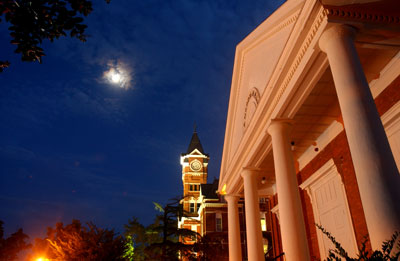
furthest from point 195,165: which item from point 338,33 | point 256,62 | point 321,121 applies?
point 338,33

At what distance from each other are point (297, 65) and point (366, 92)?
96.4 inches

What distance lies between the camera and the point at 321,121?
10141mm

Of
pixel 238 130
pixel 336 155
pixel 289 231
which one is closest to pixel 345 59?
pixel 289 231

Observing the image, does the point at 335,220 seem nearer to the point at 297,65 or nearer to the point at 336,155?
the point at 336,155

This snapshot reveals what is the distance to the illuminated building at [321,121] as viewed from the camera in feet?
14.6

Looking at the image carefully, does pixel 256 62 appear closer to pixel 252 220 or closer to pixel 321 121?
pixel 321 121

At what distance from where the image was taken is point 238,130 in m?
13.9

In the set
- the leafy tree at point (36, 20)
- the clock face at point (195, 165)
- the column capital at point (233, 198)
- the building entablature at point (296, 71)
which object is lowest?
the leafy tree at point (36, 20)

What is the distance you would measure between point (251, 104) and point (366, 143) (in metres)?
7.23

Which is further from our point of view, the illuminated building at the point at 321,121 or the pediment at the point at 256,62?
the pediment at the point at 256,62

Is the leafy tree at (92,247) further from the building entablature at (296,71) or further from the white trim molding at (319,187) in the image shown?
the white trim molding at (319,187)

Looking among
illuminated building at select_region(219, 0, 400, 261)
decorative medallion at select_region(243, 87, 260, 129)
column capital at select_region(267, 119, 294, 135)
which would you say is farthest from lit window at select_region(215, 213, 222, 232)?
column capital at select_region(267, 119, 294, 135)

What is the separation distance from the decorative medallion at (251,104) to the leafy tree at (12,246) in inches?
2328

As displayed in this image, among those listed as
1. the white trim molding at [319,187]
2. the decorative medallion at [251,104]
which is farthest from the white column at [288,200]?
the white trim molding at [319,187]
